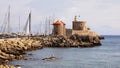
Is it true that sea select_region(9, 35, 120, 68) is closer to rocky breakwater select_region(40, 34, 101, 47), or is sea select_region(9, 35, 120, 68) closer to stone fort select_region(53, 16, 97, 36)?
rocky breakwater select_region(40, 34, 101, 47)

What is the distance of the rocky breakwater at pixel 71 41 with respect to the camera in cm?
8143

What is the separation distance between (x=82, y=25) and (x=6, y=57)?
51.2 metres

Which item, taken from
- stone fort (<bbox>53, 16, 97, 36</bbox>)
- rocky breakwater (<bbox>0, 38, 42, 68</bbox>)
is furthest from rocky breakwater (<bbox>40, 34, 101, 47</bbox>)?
rocky breakwater (<bbox>0, 38, 42, 68</bbox>)

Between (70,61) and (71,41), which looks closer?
(70,61)

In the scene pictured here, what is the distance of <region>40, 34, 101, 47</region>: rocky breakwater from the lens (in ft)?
267

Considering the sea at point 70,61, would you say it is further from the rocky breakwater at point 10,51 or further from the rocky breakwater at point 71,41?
the rocky breakwater at point 71,41

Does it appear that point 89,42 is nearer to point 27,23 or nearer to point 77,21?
point 77,21

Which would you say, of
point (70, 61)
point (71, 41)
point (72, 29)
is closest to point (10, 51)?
point (70, 61)

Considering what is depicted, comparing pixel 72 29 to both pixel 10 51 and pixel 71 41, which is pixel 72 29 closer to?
pixel 71 41

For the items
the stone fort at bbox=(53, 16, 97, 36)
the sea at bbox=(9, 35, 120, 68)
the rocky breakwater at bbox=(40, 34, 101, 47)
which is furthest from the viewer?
the stone fort at bbox=(53, 16, 97, 36)

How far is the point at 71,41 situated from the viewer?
273ft

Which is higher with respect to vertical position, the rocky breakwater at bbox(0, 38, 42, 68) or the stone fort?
the stone fort

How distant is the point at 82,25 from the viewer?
3688 inches

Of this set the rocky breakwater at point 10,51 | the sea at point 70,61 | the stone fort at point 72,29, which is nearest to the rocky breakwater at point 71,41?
the stone fort at point 72,29
